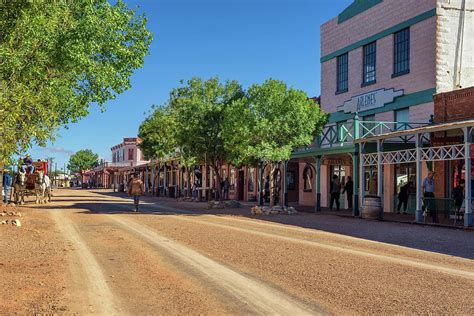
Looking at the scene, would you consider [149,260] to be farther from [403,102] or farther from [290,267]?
[403,102]

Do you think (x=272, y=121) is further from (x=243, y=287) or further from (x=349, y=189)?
(x=243, y=287)

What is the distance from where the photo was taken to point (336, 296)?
742cm

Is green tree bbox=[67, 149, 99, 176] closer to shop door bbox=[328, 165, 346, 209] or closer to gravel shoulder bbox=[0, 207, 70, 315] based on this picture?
shop door bbox=[328, 165, 346, 209]

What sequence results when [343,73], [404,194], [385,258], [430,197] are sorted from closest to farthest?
1. [385,258]
2. [430,197]
3. [404,194]
4. [343,73]

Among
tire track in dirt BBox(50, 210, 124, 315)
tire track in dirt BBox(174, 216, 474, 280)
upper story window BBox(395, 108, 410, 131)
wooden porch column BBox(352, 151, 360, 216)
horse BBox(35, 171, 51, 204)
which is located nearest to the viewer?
tire track in dirt BBox(50, 210, 124, 315)

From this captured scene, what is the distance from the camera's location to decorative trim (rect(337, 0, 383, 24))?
27916 mm

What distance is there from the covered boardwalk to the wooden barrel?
14.5 inches

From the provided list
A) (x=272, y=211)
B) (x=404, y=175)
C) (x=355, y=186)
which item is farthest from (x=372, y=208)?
(x=272, y=211)

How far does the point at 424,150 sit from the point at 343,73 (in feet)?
29.8

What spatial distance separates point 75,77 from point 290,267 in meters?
11.9

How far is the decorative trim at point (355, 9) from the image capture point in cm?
2792

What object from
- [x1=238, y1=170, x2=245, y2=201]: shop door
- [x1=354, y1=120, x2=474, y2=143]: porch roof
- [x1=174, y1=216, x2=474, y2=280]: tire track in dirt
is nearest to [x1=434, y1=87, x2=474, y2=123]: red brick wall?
[x1=354, y1=120, x2=474, y2=143]: porch roof

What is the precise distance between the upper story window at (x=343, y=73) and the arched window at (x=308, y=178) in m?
5.50

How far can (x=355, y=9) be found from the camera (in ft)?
95.7
